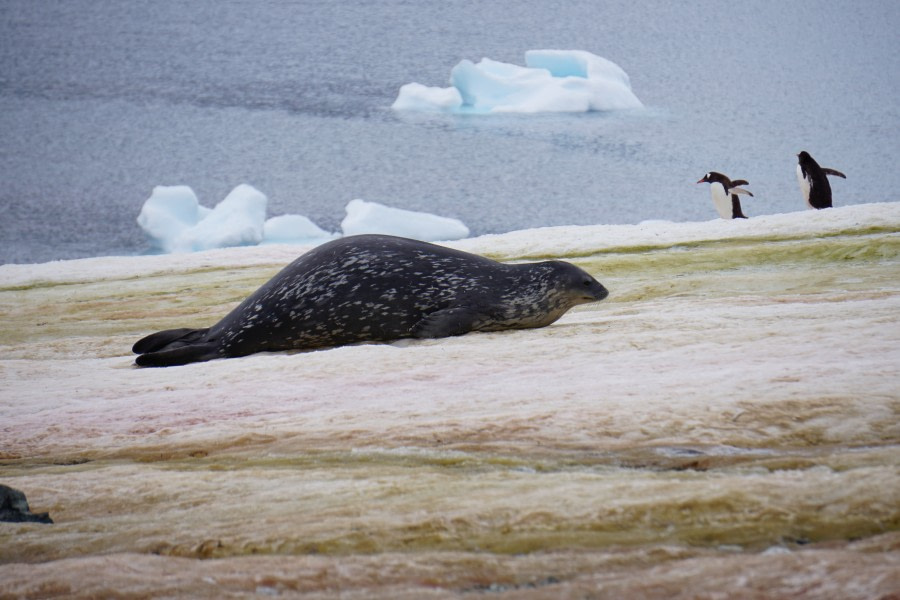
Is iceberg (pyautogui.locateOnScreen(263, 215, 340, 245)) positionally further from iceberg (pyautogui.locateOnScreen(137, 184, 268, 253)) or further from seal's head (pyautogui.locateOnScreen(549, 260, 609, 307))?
seal's head (pyautogui.locateOnScreen(549, 260, 609, 307))

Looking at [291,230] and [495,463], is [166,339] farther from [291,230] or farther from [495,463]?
[291,230]

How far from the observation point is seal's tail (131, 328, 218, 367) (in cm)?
397

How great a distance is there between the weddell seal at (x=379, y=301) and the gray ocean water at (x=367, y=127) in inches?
604

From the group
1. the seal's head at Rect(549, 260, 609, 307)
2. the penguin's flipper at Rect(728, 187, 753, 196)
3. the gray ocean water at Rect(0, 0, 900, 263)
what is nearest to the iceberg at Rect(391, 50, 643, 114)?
the gray ocean water at Rect(0, 0, 900, 263)

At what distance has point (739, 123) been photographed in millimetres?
25078

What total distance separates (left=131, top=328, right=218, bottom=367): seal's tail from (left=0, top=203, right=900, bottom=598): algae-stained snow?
11 cm

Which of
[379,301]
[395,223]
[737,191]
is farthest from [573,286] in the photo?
[395,223]

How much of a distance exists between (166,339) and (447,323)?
1284 mm

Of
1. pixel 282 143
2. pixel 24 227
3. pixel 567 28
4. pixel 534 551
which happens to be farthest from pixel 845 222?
pixel 567 28

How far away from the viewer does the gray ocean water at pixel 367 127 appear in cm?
2100

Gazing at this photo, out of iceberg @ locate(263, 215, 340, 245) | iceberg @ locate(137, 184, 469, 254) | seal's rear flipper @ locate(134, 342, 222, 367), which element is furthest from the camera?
iceberg @ locate(263, 215, 340, 245)

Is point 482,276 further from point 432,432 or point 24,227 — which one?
point 24,227

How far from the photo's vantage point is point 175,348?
419 cm

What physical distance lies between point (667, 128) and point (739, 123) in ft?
7.73
